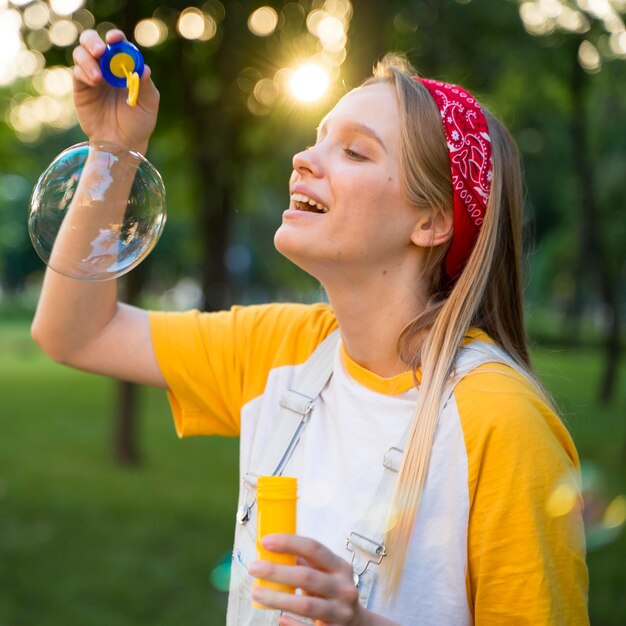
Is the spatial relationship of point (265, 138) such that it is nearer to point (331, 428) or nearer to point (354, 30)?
point (354, 30)

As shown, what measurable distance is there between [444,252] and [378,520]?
74 centimetres

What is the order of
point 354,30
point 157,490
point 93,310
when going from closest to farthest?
point 93,310
point 354,30
point 157,490

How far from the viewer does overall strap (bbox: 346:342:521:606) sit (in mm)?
1734

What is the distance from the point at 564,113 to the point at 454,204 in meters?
9.51

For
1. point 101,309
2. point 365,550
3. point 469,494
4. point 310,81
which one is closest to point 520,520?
point 469,494

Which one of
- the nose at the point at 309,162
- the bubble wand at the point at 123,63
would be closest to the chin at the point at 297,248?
the nose at the point at 309,162

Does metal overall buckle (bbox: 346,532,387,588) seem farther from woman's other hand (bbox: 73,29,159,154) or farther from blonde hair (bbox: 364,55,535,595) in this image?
woman's other hand (bbox: 73,29,159,154)

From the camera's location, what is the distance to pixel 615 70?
24.3 feet

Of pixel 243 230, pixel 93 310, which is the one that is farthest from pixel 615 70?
pixel 243 230

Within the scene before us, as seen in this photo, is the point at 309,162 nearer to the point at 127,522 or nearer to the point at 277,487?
the point at 277,487

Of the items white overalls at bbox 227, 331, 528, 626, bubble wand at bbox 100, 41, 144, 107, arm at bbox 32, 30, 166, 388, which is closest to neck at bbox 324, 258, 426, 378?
white overalls at bbox 227, 331, 528, 626

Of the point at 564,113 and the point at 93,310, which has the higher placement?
the point at 564,113

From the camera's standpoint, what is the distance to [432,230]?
2100 mm

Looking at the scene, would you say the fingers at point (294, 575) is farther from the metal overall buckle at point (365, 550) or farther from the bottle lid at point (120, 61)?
the bottle lid at point (120, 61)
